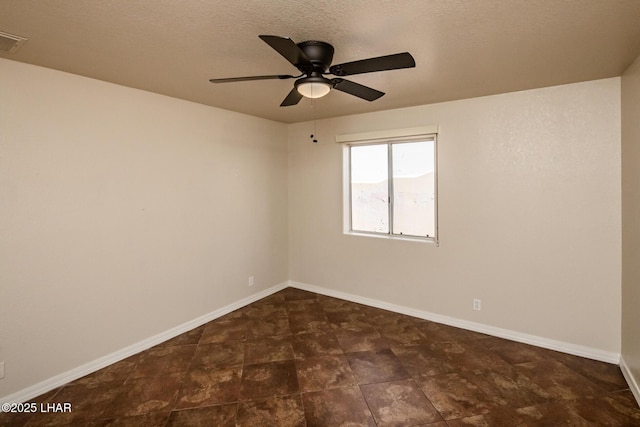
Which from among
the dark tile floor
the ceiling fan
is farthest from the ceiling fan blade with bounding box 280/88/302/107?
the dark tile floor

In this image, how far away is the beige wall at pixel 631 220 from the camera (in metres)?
2.21

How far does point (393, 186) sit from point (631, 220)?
2.12 meters

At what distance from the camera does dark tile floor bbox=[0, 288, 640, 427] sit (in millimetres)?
2041

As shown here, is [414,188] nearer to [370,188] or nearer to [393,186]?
[393,186]

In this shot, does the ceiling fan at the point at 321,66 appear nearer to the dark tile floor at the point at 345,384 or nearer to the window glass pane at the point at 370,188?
the window glass pane at the point at 370,188

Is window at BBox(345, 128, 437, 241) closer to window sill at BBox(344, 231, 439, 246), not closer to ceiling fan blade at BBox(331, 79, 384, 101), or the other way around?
window sill at BBox(344, 231, 439, 246)

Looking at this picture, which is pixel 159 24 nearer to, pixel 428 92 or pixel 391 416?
pixel 428 92

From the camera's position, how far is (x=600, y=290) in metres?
2.67

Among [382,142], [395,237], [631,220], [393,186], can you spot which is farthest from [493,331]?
[382,142]

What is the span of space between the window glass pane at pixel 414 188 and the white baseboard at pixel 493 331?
3.00ft

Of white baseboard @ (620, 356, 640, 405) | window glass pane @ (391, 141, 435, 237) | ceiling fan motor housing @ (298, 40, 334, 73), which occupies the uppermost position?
ceiling fan motor housing @ (298, 40, 334, 73)

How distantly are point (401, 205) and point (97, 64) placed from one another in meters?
3.19

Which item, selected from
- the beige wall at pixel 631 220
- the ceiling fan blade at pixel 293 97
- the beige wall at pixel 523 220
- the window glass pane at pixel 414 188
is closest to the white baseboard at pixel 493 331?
the beige wall at pixel 523 220

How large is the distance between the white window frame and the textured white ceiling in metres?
0.78
